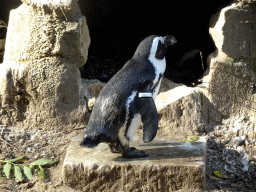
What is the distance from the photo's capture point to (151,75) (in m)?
2.17

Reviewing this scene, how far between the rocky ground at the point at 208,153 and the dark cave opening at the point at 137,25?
3.78 ft

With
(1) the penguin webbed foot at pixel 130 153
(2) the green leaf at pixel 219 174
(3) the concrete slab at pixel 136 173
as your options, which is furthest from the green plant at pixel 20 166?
(2) the green leaf at pixel 219 174

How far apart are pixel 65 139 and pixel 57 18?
1001mm

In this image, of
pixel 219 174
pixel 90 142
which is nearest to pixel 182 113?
pixel 219 174

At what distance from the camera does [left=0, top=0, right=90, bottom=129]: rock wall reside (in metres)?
2.78

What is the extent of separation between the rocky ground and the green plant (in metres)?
0.05

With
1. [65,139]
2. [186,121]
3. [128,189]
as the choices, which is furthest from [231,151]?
[65,139]

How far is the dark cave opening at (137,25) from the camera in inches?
158

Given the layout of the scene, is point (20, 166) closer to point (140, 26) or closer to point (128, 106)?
point (128, 106)

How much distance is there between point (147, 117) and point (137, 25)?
2661mm

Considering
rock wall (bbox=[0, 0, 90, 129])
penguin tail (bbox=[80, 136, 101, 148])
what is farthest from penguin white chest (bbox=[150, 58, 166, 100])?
rock wall (bbox=[0, 0, 90, 129])

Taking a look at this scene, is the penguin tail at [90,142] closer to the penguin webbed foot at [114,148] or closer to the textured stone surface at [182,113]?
the penguin webbed foot at [114,148]

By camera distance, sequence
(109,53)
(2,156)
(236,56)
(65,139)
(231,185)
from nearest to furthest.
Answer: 1. (231,185)
2. (2,156)
3. (65,139)
4. (236,56)
5. (109,53)

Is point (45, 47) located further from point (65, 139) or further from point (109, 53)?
point (109, 53)
